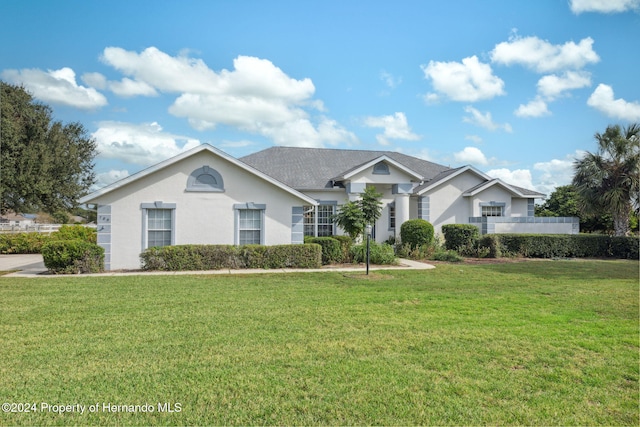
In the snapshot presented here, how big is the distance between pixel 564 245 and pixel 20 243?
29.9 m

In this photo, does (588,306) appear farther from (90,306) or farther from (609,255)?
(609,255)

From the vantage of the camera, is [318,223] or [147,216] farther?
[318,223]

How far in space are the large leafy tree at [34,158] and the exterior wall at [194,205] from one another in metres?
22.0

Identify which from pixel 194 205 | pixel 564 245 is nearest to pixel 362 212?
pixel 194 205

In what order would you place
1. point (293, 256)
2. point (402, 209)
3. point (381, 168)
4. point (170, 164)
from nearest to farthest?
point (293, 256)
point (170, 164)
point (381, 168)
point (402, 209)

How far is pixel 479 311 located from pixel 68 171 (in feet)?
124

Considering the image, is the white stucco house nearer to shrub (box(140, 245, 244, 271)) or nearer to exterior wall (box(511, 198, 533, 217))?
shrub (box(140, 245, 244, 271))

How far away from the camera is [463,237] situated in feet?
68.9

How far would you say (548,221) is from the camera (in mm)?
22312

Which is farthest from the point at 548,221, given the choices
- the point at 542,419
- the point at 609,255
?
the point at 542,419

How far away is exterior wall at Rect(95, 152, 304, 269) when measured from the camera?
1548 centimetres

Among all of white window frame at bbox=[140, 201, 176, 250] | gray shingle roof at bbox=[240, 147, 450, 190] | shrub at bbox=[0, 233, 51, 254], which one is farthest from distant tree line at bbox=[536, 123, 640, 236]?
shrub at bbox=[0, 233, 51, 254]

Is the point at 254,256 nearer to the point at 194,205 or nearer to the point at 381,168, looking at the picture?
the point at 194,205

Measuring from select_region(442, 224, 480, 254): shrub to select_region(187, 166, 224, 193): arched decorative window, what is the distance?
12.2 meters
